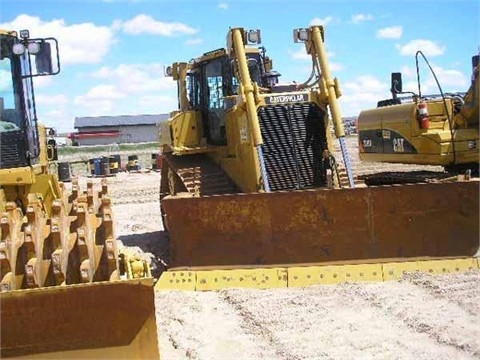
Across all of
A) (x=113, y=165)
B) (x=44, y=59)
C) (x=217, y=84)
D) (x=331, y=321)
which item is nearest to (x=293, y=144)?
(x=217, y=84)

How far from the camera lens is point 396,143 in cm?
1020

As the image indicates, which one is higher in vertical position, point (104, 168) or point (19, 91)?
point (19, 91)

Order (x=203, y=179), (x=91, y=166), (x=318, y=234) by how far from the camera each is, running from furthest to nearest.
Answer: (x=91, y=166) → (x=203, y=179) → (x=318, y=234)

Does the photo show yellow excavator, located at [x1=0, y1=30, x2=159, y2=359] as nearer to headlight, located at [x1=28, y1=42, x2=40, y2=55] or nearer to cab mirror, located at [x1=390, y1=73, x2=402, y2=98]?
headlight, located at [x1=28, y1=42, x2=40, y2=55]

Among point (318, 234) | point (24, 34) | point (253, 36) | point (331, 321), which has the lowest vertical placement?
point (331, 321)

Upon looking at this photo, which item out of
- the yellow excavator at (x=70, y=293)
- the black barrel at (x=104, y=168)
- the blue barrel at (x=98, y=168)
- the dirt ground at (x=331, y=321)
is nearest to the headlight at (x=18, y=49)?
the yellow excavator at (x=70, y=293)

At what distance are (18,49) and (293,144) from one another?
11.8 ft

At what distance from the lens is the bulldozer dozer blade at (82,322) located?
343 centimetres

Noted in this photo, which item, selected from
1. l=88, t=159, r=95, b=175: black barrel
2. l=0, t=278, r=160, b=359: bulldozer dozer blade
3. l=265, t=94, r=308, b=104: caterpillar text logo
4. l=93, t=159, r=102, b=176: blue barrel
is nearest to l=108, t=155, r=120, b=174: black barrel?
l=93, t=159, r=102, b=176: blue barrel

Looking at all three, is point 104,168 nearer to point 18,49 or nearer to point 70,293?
point 18,49

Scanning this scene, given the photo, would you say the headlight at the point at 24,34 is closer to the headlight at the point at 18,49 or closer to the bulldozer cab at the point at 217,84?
the headlight at the point at 18,49

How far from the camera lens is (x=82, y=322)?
3498 millimetres

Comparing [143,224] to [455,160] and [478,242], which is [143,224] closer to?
[455,160]

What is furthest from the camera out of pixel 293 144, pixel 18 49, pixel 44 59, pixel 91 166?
pixel 91 166
